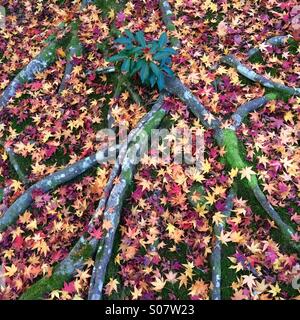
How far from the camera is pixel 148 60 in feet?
16.2

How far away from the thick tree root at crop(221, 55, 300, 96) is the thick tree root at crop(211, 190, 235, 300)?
184cm

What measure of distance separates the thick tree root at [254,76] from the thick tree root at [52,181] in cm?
233

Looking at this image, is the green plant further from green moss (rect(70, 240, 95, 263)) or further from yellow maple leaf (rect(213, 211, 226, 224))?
green moss (rect(70, 240, 95, 263))

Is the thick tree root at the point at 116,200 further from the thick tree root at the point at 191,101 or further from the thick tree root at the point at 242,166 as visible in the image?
the thick tree root at the point at 242,166

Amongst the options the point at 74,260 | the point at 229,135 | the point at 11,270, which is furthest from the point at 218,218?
the point at 11,270

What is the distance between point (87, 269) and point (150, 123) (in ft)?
6.63

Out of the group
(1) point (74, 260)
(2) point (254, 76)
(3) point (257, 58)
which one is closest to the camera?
(1) point (74, 260)

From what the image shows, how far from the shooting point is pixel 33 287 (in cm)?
384

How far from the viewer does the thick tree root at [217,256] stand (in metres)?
3.65

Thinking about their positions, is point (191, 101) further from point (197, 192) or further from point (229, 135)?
point (197, 192)

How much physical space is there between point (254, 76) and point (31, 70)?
3.61m
